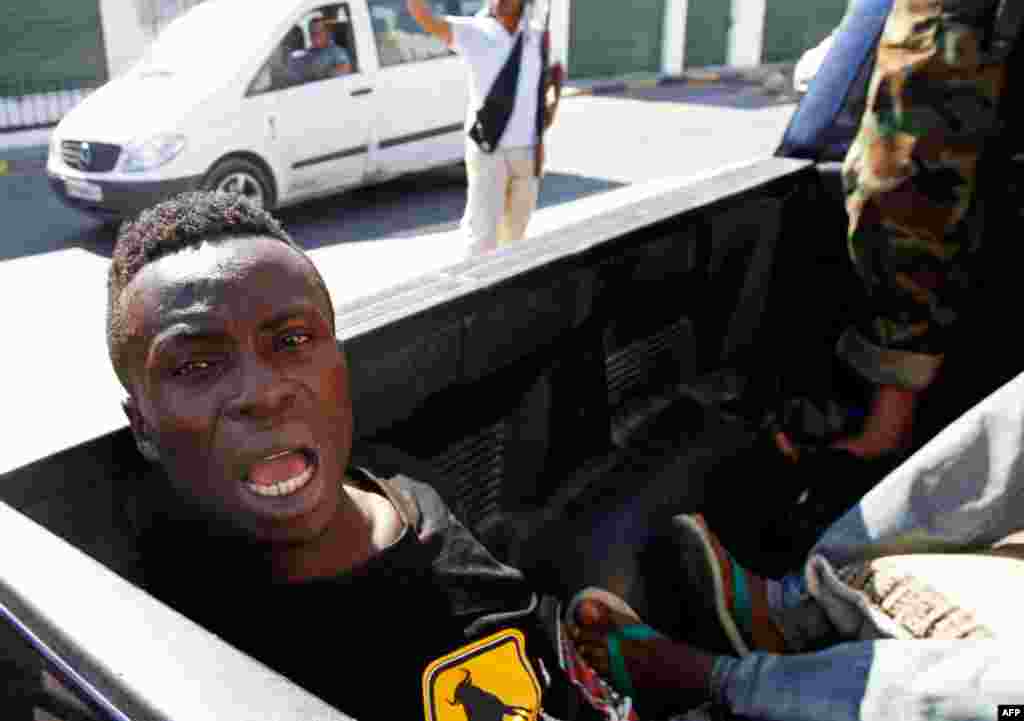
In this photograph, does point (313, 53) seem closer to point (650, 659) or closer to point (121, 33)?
point (121, 33)

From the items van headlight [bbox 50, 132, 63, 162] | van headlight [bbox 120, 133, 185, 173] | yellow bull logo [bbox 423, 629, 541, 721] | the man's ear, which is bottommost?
van headlight [bbox 50, 132, 63, 162]

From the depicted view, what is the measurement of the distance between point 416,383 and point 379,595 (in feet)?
1.58

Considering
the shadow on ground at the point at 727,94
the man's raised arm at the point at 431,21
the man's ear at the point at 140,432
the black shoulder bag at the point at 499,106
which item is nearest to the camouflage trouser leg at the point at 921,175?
the man's ear at the point at 140,432

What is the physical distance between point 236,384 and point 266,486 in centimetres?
13

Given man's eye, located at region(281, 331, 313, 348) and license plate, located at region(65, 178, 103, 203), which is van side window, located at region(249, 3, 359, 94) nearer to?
license plate, located at region(65, 178, 103, 203)

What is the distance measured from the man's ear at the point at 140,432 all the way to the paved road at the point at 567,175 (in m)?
6.33

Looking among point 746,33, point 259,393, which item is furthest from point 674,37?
point 259,393

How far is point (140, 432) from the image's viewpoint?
1293mm

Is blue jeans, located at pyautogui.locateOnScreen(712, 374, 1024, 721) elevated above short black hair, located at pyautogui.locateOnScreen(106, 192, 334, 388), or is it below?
below

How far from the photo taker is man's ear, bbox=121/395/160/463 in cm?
128

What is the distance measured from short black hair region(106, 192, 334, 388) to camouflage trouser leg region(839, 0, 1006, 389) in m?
1.20

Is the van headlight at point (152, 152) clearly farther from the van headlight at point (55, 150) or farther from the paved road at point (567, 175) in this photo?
the van headlight at point (55, 150)

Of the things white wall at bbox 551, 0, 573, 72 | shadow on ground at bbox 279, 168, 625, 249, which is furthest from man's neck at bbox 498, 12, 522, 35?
white wall at bbox 551, 0, 573, 72

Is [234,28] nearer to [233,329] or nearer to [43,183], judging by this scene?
[43,183]
